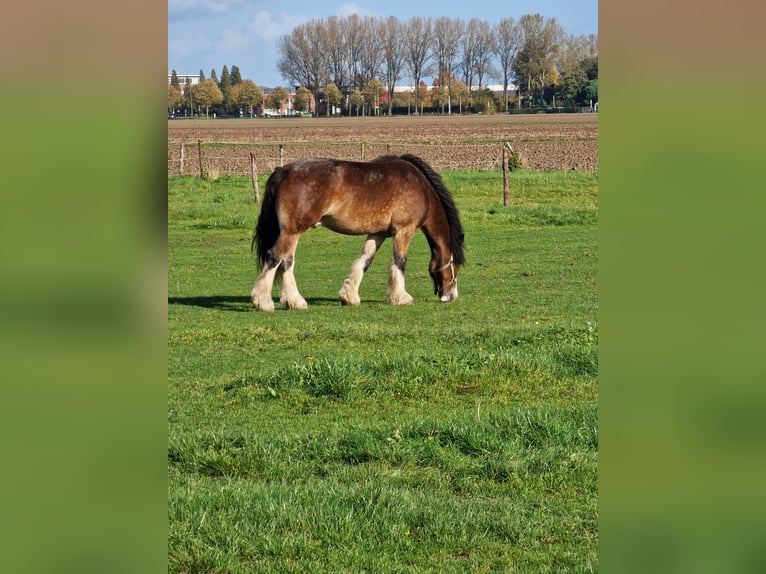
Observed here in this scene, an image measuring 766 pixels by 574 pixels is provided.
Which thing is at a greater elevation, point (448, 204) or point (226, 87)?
point (226, 87)

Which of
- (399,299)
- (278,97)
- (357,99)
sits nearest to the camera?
(399,299)

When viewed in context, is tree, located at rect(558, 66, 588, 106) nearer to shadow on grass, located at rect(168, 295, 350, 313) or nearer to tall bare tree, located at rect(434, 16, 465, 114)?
tall bare tree, located at rect(434, 16, 465, 114)

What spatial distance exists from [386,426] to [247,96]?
13575cm

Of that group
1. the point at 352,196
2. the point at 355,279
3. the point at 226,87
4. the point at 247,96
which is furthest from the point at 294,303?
the point at 226,87

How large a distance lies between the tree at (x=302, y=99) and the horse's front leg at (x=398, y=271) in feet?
413

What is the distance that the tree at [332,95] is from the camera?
13012cm

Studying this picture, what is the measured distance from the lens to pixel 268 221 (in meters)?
12.8

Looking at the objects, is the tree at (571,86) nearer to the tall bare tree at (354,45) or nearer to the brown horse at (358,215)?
the tall bare tree at (354,45)

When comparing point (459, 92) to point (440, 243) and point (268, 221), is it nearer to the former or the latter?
point (440, 243)

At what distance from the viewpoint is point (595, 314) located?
12320mm
